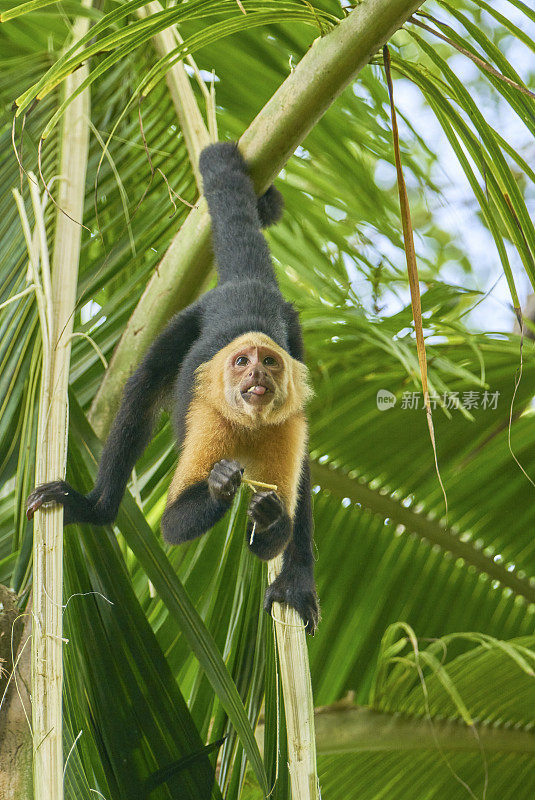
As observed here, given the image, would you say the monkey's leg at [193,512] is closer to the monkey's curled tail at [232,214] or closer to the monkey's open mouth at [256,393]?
the monkey's open mouth at [256,393]

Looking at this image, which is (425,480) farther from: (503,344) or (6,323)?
(6,323)

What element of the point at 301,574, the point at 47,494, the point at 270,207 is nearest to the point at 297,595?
the point at 301,574

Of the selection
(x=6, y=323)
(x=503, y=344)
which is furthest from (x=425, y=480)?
(x=6, y=323)

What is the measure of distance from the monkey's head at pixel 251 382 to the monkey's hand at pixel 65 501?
45cm

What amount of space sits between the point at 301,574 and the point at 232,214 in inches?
46.1

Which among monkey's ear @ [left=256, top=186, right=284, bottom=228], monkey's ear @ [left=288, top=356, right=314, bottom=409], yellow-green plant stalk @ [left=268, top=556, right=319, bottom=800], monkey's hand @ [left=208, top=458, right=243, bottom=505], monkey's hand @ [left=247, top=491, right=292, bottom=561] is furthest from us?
monkey's ear @ [left=256, top=186, right=284, bottom=228]

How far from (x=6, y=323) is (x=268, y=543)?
3.12 feet

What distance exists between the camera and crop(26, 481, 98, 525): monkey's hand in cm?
177

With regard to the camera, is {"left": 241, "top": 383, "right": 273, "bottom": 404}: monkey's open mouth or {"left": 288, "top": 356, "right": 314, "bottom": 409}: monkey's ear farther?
{"left": 288, "top": 356, "right": 314, "bottom": 409}: monkey's ear

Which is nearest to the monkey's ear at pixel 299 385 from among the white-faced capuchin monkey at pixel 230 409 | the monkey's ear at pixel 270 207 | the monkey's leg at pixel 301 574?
the white-faced capuchin monkey at pixel 230 409

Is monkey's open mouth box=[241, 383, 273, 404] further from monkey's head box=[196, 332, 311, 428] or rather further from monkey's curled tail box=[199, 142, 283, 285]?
monkey's curled tail box=[199, 142, 283, 285]

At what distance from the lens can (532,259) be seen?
6.17 feet

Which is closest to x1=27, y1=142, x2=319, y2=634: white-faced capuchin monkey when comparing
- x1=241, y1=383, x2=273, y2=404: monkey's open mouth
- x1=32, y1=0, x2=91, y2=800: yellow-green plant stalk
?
x1=241, y1=383, x2=273, y2=404: monkey's open mouth

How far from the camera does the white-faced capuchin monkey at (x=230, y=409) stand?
2109 millimetres
